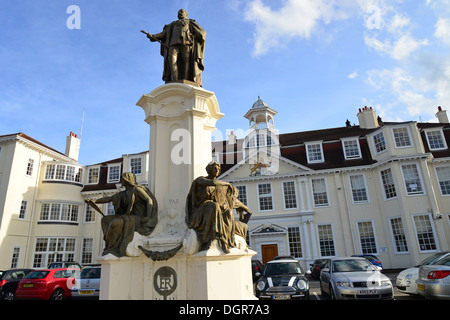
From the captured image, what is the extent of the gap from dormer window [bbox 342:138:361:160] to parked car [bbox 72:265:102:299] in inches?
853

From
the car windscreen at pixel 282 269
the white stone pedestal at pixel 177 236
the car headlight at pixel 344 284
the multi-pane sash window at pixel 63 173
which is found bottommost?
the car headlight at pixel 344 284

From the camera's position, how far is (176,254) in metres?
4.92

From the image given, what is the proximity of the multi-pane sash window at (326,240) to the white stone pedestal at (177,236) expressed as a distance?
66.3 feet

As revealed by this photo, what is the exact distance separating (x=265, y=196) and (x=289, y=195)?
206 cm

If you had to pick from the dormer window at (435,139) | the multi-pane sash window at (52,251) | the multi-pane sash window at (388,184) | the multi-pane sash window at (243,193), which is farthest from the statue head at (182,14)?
the multi-pane sash window at (52,251)

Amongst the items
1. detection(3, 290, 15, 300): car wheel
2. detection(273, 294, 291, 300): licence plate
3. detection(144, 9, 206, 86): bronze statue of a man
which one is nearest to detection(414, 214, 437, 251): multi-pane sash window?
detection(273, 294, 291, 300): licence plate

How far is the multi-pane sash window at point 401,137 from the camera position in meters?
23.7

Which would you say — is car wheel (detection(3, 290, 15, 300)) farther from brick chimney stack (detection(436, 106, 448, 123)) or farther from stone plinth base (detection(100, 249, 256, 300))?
brick chimney stack (detection(436, 106, 448, 123))

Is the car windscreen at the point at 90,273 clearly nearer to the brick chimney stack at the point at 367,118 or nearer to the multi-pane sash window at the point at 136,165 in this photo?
the multi-pane sash window at the point at 136,165

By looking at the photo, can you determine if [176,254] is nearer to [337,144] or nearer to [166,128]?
[166,128]

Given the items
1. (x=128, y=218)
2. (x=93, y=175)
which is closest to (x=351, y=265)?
(x=128, y=218)

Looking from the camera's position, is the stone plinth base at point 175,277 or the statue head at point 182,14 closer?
the stone plinth base at point 175,277

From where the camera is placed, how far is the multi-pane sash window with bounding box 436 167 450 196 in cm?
2256

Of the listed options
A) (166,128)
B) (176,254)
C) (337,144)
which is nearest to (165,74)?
(166,128)
